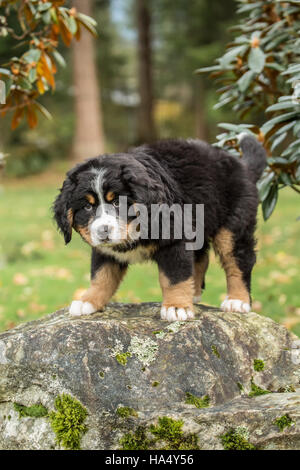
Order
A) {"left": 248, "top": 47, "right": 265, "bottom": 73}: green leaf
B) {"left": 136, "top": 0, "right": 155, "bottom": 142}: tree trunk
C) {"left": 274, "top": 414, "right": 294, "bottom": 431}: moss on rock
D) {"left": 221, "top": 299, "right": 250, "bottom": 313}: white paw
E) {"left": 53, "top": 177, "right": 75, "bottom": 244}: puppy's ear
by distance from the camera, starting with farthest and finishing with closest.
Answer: {"left": 136, "top": 0, "right": 155, "bottom": 142}: tree trunk
{"left": 248, "top": 47, "right": 265, "bottom": 73}: green leaf
{"left": 221, "top": 299, "right": 250, "bottom": 313}: white paw
{"left": 53, "top": 177, "right": 75, "bottom": 244}: puppy's ear
{"left": 274, "top": 414, "right": 294, "bottom": 431}: moss on rock

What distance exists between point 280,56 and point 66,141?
64.1 feet

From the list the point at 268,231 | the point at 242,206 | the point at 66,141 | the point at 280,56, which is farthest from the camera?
the point at 66,141

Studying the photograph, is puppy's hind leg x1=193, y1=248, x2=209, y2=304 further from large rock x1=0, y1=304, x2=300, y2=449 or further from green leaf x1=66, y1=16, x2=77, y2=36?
green leaf x1=66, y1=16, x2=77, y2=36

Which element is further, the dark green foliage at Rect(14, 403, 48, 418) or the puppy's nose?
the puppy's nose

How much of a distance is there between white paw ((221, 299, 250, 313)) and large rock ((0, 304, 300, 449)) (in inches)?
15.4

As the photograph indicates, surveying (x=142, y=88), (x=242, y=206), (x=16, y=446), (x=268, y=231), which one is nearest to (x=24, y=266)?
(x=268, y=231)

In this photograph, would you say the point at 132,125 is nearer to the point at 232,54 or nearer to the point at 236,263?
the point at 232,54

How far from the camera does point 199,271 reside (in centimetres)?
462

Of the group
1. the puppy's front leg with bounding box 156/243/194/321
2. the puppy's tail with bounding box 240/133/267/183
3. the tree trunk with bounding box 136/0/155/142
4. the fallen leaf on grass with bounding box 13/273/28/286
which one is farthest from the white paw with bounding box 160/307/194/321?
the tree trunk with bounding box 136/0/155/142

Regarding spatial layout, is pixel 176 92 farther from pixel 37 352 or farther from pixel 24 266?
pixel 37 352

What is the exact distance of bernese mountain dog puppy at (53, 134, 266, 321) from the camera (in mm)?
3477

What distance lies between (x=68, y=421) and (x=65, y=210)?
137 centimetres

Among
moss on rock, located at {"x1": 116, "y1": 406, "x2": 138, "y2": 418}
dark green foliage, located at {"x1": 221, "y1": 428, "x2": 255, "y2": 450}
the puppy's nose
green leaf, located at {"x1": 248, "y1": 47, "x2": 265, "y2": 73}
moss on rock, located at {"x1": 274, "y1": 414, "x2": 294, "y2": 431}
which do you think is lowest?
dark green foliage, located at {"x1": 221, "y1": 428, "x2": 255, "y2": 450}
